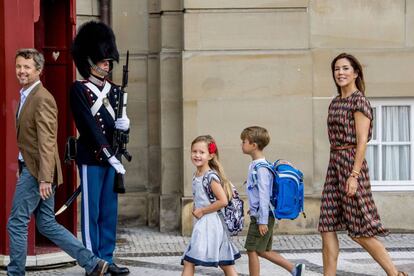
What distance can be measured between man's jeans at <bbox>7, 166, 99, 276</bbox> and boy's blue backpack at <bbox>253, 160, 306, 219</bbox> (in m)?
1.45

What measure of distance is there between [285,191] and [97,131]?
1.52 m

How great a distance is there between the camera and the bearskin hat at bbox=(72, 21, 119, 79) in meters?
7.99

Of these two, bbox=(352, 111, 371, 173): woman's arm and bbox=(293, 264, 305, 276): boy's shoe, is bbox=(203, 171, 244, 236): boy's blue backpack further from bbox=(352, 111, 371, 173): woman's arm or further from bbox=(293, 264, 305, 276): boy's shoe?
bbox=(352, 111, 371, 173): woman's arm

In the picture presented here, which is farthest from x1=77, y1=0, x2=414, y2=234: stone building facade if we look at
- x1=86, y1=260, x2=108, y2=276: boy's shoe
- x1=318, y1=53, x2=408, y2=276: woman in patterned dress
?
x1=318, y1=53, x2=408, y2=276: woman in patterned dress

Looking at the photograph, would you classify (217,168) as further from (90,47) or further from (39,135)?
(90,47)

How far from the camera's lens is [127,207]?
35.7 ft

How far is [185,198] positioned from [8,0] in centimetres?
312

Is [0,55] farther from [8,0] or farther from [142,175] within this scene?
[142,175]

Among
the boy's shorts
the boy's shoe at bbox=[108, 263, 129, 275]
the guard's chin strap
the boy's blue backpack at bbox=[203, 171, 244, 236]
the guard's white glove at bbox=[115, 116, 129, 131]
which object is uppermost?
the guard's chin strap

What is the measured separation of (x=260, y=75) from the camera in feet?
33.9

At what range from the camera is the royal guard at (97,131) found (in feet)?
25.8

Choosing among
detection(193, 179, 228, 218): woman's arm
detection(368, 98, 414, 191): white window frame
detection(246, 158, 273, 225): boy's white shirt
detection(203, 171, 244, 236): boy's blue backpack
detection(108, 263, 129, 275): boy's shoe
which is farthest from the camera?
detection(368, 98, 414, 191): white window frame

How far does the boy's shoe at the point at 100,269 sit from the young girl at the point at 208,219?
678 mm

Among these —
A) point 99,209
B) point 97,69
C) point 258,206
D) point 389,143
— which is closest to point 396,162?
point 389,143
